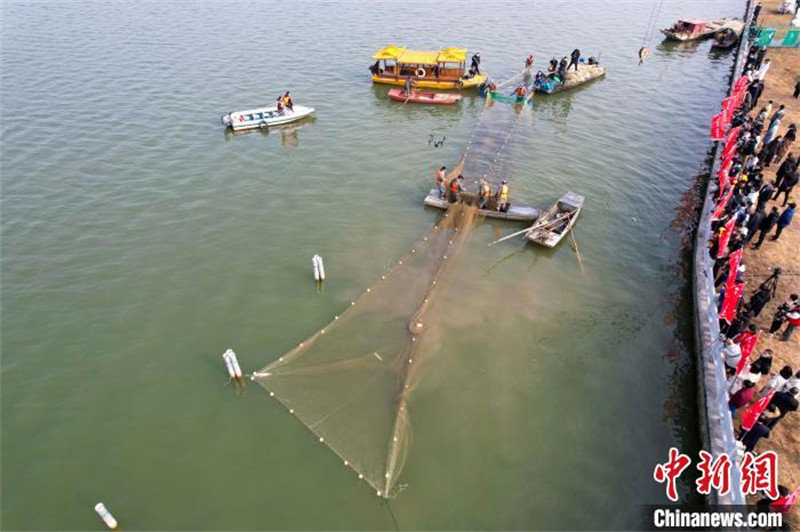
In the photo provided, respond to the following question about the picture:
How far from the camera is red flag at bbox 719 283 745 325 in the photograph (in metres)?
16.3

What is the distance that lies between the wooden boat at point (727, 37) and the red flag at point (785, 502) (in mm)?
54627

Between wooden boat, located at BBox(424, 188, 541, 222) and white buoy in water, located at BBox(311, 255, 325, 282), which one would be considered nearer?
white buoy in water, located at BBox(311, 255, 325, 282)

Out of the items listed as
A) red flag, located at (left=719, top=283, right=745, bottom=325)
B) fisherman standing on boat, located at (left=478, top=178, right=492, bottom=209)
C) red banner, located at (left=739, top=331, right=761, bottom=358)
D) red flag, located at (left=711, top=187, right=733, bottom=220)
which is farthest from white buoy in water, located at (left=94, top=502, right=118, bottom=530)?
red flag, located at (left=711, top=187, right=733, bottom=220)

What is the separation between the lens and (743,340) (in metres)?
15.2

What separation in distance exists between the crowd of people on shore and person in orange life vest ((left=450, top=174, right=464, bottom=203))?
460 inches

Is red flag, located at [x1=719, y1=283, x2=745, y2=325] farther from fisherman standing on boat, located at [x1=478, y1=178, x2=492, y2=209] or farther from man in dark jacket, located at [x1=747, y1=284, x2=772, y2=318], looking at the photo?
fisherman standing on boat, located at [x1=478, y1=178, x2=492, y2=209]

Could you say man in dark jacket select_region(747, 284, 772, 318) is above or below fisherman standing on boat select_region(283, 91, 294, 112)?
below

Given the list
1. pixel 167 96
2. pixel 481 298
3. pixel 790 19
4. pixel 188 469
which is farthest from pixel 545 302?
pixel 790 19

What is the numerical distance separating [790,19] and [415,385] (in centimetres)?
6653

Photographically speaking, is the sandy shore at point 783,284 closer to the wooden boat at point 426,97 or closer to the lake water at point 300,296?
the lake water at point 300,296

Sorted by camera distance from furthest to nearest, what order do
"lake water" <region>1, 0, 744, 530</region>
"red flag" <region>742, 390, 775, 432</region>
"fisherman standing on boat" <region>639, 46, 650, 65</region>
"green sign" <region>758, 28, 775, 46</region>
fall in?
"fisherman standing on boat" <region>639, 46, 650, 65</region> < "green sign" <region>758, 28, 775, 46</region> < "lake water" <region>1, 0, 744, 530</region> < "red flag" <region>742, 390, 775, 432</region>

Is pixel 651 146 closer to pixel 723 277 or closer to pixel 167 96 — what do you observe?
pixel 723 277

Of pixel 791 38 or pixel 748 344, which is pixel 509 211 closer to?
pixel 748 344

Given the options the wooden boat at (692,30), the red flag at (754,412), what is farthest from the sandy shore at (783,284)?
the wooden boat at (692,30)
